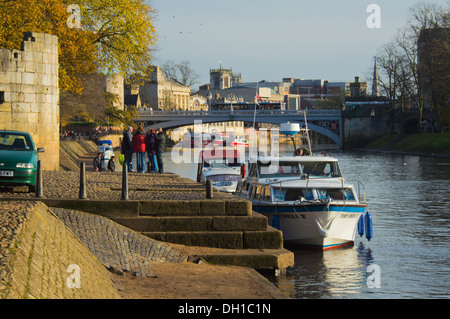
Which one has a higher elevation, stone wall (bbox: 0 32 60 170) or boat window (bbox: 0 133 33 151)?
stone wall (bbox: 0 32 60 170)

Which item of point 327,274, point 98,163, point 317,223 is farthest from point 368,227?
point 98,163

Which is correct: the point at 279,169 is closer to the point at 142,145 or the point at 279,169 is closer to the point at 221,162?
the point at 142,145

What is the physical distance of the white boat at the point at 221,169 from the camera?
32.8 m

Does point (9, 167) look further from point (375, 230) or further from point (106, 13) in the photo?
point (106, 13)

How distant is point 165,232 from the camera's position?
16.3 meters

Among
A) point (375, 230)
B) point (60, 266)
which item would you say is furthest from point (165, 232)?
point (375, 230)

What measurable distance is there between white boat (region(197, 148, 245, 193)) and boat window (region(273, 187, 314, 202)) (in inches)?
294

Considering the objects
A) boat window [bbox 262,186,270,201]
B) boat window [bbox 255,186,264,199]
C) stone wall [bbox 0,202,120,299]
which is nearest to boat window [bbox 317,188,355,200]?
boat window [bbox 262,186,270,201]

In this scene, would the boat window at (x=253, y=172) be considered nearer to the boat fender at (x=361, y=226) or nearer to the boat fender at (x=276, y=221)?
the boat fender at (x=276, y=221)

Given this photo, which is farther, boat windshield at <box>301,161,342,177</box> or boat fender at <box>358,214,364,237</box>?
boat windshield at <box>301,161,342,177</box>

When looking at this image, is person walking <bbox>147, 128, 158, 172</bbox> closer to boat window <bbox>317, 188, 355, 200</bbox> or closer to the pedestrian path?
boat window <bbox>317, 188, 355, 200</bbox>

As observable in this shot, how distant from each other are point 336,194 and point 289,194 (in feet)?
4.29

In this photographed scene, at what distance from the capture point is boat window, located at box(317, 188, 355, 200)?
22234mm
